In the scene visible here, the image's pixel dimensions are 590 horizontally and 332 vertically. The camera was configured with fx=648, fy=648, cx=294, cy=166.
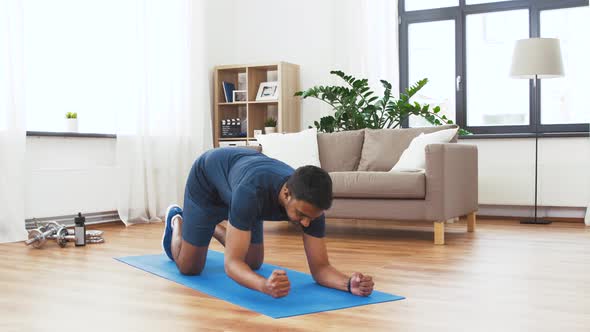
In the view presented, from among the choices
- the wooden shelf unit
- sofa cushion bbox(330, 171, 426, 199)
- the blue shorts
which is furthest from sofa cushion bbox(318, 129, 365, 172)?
the blue shorts

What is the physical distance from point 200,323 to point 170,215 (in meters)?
1.17

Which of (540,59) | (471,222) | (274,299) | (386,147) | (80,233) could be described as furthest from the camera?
(540,59)

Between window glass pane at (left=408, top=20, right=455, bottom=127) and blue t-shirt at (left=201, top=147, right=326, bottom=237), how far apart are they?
148 inches

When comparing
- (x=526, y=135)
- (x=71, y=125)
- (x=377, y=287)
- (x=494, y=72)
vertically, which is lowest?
(x=377, y=287)

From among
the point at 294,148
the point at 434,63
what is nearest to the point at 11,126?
the point at 294,148

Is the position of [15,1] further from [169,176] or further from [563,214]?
[563,214]

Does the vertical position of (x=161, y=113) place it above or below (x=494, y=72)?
below

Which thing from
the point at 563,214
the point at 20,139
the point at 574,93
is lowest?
the point at 563,214

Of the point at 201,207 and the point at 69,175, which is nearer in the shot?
the point at 201,207

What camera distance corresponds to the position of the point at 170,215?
3154mm

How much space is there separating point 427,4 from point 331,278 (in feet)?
13.7

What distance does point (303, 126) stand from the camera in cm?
638

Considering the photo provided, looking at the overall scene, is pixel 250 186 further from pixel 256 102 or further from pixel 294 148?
pixel 256 102

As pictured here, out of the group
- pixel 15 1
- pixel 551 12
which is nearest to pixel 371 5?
pixel 551 12
